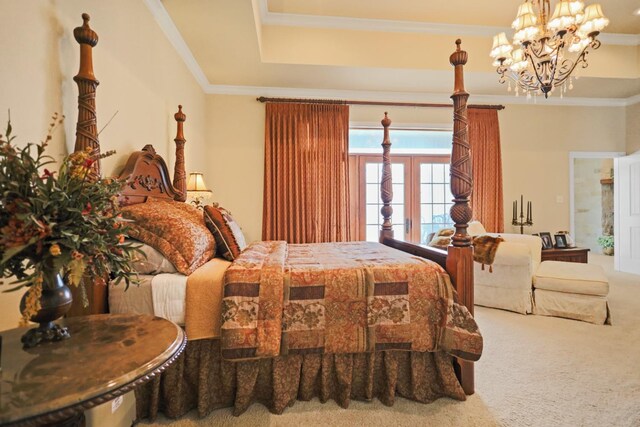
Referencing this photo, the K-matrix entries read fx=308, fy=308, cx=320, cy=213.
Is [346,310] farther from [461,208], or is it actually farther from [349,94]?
[349,94]

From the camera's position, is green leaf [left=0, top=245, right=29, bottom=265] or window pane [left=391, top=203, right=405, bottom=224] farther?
window pane [left=391, top=203, right=405, bottom=224]

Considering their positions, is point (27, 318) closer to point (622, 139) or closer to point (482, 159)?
point (482, 159)

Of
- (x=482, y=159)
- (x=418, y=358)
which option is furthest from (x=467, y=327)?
(x=482, y=159)

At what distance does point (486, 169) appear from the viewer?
4.83 m

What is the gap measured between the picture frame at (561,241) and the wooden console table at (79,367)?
5138mm

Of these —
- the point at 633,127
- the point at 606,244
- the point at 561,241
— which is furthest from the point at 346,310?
the point at 606,244

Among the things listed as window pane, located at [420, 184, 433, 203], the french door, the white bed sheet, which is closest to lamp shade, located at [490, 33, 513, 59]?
the french door

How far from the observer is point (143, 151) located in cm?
231

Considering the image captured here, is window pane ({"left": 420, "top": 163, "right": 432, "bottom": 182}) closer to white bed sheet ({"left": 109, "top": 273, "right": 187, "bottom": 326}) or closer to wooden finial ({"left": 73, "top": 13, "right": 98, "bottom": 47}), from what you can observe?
white bed sheet ({"left": 109, "top": 273, "right": 187, "bottom": 326})

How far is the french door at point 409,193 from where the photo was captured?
4.94 m

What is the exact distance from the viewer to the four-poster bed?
1.65 meters

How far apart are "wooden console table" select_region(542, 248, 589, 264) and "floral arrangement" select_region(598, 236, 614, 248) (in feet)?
12.6

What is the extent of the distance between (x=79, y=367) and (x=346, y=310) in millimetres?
1190

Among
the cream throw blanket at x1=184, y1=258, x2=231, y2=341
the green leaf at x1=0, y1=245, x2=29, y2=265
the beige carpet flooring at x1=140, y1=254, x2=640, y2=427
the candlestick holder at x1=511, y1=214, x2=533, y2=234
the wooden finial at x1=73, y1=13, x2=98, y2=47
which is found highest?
the wooden finial at x1=73, y1=13, x2=98, y2=47
